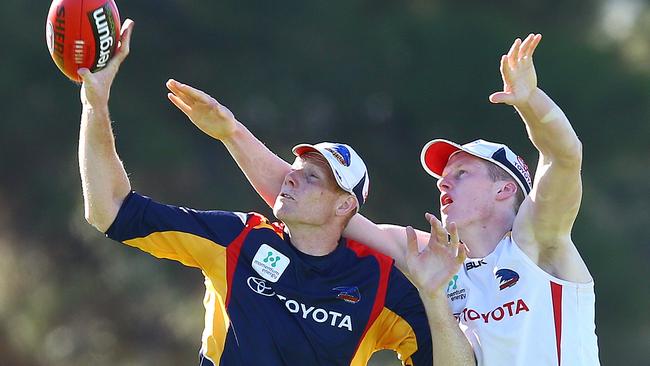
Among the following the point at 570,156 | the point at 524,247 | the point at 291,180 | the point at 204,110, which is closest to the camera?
the point at 570,156

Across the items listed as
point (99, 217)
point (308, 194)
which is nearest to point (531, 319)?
point (308, 194)

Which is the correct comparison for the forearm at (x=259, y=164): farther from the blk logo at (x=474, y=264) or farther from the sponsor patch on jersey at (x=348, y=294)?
the blk logo at (x=474, y=264)

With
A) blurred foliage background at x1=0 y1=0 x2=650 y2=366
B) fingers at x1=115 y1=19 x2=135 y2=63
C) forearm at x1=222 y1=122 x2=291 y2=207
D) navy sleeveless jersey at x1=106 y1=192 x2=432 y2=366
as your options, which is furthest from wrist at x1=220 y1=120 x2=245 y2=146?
blurred foliage background at x1=0 y1=0 x2=650 y2=366

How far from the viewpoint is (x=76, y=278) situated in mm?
13586

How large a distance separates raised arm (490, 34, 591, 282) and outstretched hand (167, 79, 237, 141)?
57.2 inches

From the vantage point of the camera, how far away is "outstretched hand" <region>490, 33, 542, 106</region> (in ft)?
17.9

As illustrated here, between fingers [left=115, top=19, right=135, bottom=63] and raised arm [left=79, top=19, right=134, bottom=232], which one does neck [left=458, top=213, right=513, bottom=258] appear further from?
fingers [left=115, top=19, right=135, bottom=63]

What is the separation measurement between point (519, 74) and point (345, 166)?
3.58 ft

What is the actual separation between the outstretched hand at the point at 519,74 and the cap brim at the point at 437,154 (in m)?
0.80

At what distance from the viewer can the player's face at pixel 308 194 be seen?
6.06m

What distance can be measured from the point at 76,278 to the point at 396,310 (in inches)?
318

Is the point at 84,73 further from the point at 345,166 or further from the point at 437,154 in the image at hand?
the point at 437,154

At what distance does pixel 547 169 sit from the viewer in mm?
5488

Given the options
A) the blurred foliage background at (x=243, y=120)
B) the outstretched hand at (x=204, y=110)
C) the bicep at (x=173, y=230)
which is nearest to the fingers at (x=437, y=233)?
the bicep at (x=173, y=230)
